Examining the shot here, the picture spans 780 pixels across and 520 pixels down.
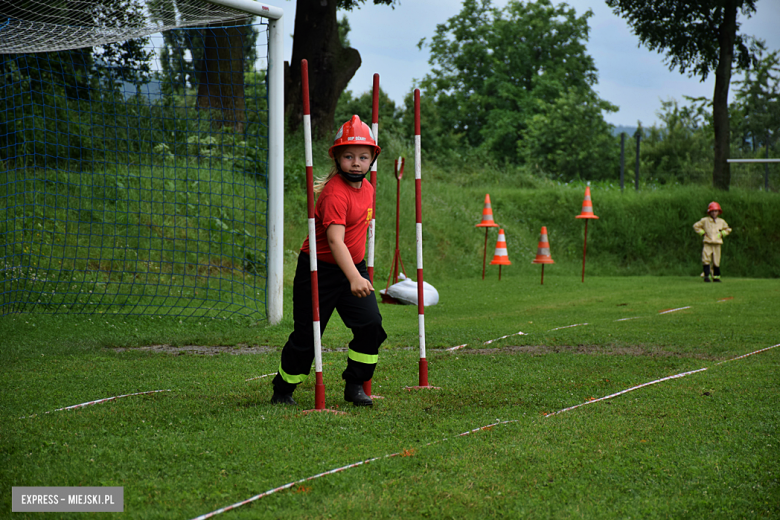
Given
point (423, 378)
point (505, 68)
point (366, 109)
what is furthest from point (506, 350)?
point (505, 68)

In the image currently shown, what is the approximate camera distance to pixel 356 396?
391 cm

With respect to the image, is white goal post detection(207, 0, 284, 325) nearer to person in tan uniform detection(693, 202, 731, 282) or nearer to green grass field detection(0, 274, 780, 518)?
green grass field detection(0, 274, 780, 518)

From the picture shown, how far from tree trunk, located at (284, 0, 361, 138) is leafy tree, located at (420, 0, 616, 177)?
903 inches

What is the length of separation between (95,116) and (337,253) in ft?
26.4

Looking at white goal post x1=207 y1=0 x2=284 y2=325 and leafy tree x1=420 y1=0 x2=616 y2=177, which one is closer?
white goal post x1=207 y1=0 x2=284 y2=325

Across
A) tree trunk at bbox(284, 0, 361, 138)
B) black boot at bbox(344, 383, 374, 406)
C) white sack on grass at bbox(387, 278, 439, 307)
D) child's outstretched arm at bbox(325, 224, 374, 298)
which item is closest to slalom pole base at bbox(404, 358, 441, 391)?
black boot at bbox(344, 383, 374, 406)

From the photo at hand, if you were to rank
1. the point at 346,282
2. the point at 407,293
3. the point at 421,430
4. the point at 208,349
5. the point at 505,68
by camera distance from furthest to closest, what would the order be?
the point at 505,68, the point at 407,293, the point at 208,349, the point at 346,282, the point at 421,430

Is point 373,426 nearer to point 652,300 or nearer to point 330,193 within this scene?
point 330,193

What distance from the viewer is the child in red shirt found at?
150 inches

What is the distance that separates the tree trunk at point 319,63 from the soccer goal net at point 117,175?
3174mm

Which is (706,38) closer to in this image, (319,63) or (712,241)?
(712,241)

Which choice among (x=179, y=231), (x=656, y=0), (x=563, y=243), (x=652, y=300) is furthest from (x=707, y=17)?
(x=179, y=231)

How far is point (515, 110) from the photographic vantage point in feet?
131

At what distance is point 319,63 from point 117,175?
696 cm
